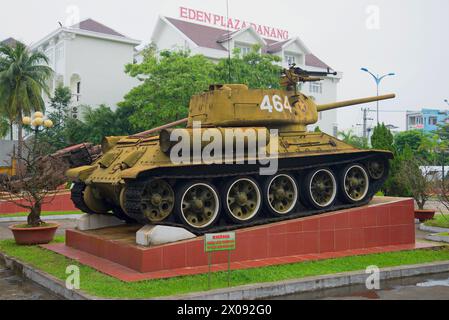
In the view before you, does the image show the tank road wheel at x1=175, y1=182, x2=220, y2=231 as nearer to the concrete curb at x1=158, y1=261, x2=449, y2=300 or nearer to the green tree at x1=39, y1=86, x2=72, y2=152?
the concrete curb at x1=158, y1=261, x2=449, y2=300

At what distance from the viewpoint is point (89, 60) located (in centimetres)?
3838

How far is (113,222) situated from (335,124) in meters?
39.8

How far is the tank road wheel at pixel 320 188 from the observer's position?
10.9m

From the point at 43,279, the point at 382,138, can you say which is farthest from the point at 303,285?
the point at 382,138

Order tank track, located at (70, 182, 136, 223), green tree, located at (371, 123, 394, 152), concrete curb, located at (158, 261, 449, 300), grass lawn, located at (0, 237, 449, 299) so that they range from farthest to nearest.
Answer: green tree, located at (371, 123, 394, 152)
tank track, located at (70, 182, 136, 223)
grass lawn, located at (0, 237, 449, 299)
concrete curb, located at (158, 261, 449, 300)

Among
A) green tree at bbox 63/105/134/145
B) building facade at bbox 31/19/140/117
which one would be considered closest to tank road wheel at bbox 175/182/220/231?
green tree at bbox 63/105/134/145

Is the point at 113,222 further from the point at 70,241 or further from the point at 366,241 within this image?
the point at 366,241

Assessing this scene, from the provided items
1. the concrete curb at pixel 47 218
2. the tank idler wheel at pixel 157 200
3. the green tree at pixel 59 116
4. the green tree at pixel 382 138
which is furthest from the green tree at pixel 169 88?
the tank idler wheel at pixel 157 200

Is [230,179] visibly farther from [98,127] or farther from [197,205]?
[98,127]

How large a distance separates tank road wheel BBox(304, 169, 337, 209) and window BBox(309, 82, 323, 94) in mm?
36312

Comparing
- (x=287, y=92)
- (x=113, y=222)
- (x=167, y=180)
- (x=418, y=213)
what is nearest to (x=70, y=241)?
Result: (x=113, y=222)

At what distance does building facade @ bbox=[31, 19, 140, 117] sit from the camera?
122ft

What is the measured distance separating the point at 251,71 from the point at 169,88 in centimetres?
499
